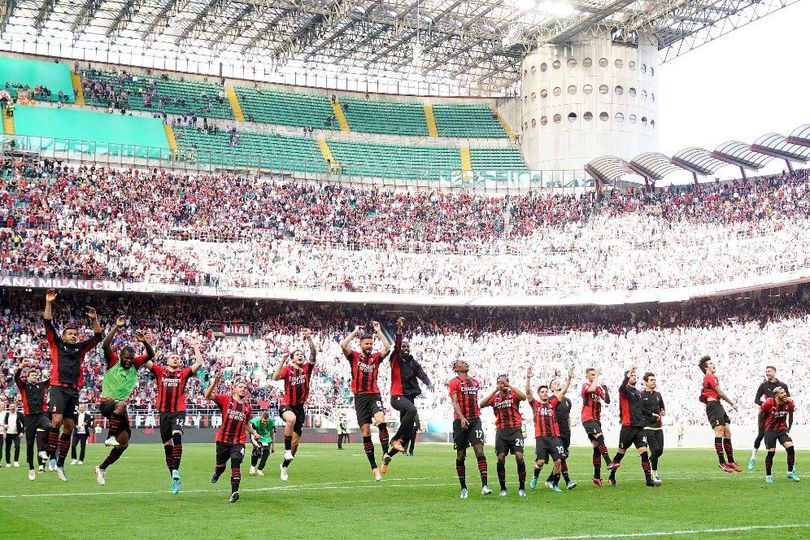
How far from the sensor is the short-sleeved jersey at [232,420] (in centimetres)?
1753

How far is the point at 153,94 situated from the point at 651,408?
6174 cm

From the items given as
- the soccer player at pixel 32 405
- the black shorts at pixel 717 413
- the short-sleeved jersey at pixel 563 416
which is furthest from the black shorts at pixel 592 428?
the soccer player at pixel 32 405

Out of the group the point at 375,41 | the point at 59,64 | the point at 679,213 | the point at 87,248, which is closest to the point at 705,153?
the point at 679,213

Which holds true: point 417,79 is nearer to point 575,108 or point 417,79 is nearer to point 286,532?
point 575,108

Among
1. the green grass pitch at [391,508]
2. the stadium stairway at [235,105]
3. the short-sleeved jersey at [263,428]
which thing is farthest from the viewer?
the stadium stairway at [235,105]

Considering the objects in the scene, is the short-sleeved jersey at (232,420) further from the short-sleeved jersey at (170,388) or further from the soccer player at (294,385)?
the soccer player at (294,385)

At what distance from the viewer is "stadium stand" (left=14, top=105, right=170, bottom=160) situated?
63.8 m

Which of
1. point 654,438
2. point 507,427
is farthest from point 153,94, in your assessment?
point 507,427

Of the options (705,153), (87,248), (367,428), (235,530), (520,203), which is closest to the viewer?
(235,530)

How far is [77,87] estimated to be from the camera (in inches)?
2854

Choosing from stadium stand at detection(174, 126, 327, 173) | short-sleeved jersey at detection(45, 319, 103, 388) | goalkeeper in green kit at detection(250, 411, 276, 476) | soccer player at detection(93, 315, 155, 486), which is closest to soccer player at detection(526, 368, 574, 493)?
goalkeeper in green kit at detection(250, 411, 276, 476)

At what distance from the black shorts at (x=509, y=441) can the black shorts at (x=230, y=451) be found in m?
4.49

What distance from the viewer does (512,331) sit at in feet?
215

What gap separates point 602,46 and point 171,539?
67.3 meters
